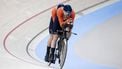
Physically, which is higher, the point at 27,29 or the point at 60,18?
the point at 60,18

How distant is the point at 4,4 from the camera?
700 centimetres

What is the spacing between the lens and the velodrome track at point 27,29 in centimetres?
489

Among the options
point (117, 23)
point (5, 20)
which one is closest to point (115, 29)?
point (117, 23)

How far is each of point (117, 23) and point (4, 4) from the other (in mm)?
3017

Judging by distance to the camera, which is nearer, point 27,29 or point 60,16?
point 60,16

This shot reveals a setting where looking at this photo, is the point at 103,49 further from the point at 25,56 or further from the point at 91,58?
the point at 25,56

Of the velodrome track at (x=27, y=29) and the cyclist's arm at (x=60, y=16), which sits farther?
the velodrome track at (x=27, y=29)

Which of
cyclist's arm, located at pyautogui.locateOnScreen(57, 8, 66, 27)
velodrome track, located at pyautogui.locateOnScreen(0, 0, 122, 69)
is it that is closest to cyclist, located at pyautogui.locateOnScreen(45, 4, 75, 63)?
cyclist's arm, located at pyautogui.locateOnScreen(57, 8, 66, 27)

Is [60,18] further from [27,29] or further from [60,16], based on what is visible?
[27,29]

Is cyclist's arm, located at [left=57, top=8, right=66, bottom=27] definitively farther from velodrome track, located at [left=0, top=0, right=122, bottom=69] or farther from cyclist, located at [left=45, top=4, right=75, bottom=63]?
velodrome track, located at [left=0, top=0, right=122, bottom=69]

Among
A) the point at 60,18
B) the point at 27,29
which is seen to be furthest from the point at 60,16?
the point at 27,29

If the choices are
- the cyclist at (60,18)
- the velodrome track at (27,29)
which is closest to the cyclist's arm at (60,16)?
the cyclist at (60,18)

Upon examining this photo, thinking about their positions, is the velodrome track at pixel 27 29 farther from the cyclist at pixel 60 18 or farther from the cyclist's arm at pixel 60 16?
the cyclist's arm at pixel 60 16

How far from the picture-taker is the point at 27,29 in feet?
19.1
